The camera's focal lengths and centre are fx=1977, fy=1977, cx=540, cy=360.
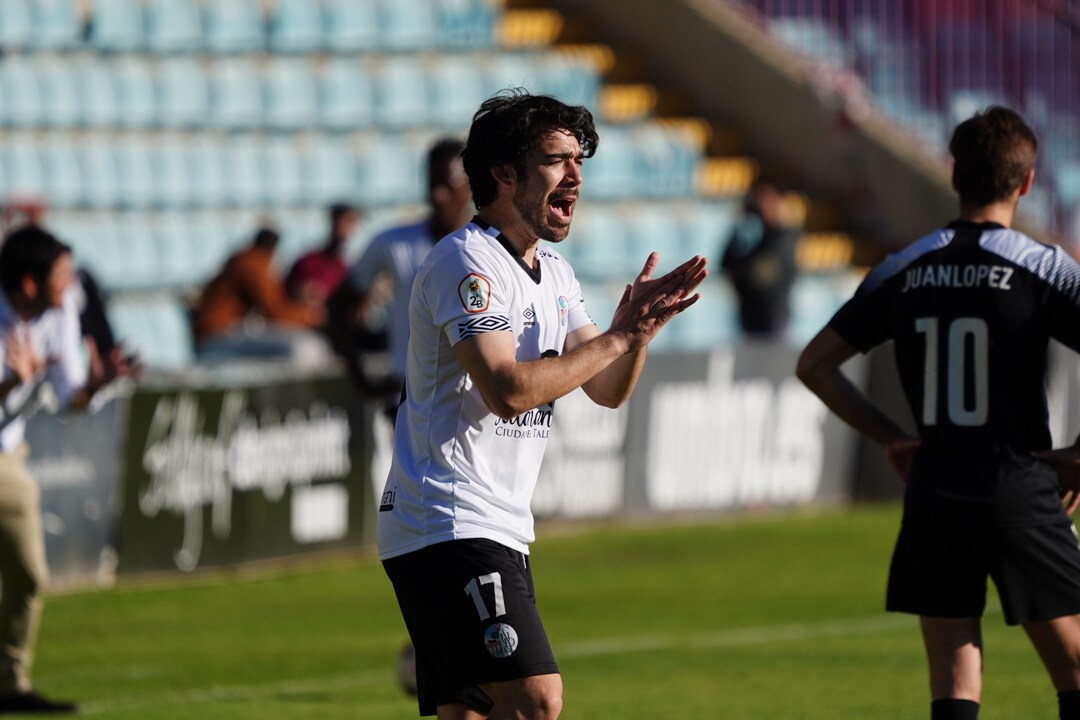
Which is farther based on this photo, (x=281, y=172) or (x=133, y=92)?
(x=281, y=172)

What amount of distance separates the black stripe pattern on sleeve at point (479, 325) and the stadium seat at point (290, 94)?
13023mm

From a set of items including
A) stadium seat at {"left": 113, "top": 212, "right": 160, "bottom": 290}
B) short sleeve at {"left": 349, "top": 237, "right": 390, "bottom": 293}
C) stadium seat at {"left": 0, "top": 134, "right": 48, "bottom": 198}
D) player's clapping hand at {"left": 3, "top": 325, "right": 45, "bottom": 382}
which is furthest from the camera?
stadium seat at {"left": 113, "top": 212, "right": 160, "bottom": 290}

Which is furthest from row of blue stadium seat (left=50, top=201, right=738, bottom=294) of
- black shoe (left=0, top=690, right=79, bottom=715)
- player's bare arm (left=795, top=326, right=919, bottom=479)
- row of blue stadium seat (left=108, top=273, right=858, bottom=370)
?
player's bare arm (left=795, top=326, right=919, bottom=479)

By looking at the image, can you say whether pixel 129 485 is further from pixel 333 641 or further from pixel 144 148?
pixel 144 148

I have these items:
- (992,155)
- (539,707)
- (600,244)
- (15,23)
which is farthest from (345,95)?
(539,707)

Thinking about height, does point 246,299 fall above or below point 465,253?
below

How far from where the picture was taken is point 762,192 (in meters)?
16.8

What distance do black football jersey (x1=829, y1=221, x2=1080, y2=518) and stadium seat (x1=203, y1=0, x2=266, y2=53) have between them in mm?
12935

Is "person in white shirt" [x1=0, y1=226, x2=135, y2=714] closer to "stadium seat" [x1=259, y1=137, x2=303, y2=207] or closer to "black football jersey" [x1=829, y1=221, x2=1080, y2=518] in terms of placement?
"black football jersey" [x1=829, y1=221, x2=1080, y2=518]

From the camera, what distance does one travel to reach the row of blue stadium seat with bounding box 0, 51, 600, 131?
16.3 metres

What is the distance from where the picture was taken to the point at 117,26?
17125mm

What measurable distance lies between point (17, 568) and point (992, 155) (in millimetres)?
4825

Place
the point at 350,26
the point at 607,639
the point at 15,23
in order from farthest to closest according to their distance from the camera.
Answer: the point at 350,26, the point at 15,23, the point at 607,639

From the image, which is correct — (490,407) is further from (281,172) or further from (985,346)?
(281,172)
